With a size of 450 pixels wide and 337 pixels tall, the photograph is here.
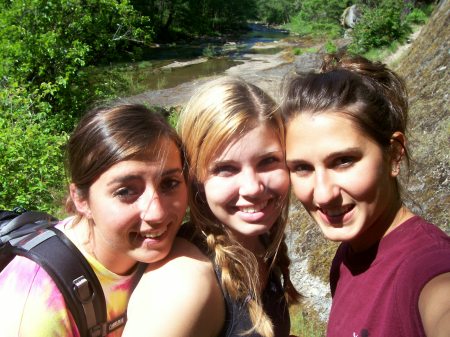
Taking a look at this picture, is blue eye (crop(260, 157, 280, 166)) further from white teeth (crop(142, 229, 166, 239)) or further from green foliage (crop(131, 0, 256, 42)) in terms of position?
green foliage (crop(131, 0, 256, 42))

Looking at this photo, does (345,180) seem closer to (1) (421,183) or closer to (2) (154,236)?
(2) (154,236)

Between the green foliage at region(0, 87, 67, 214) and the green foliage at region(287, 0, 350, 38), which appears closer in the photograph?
the green foliage at region(0, 87, 67, 214)

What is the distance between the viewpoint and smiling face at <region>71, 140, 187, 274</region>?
158 centimetres

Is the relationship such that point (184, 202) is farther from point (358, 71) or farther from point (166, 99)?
point (166, 99)

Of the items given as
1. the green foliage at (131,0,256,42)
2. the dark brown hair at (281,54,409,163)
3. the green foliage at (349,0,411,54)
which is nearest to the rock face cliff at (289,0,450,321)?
the dark brown hair at (281,54,409,163)

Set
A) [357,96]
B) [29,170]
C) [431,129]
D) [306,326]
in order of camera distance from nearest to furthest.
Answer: [357,96] < [306,326] < [431,129] < [29,170]

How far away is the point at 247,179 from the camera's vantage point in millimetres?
1649

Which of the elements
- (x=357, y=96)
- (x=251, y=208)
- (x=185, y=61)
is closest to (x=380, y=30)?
(x=185, y=61)

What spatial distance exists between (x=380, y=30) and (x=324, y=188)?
1474cm

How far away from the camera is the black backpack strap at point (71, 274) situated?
152cm

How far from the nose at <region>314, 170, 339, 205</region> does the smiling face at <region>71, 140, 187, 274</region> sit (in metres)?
0.49

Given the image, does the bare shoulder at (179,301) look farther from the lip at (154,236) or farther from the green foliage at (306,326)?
the green foliage at (306,326)

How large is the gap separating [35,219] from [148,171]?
0.64m

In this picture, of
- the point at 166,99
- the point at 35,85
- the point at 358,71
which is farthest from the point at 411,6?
the point at 358,71
